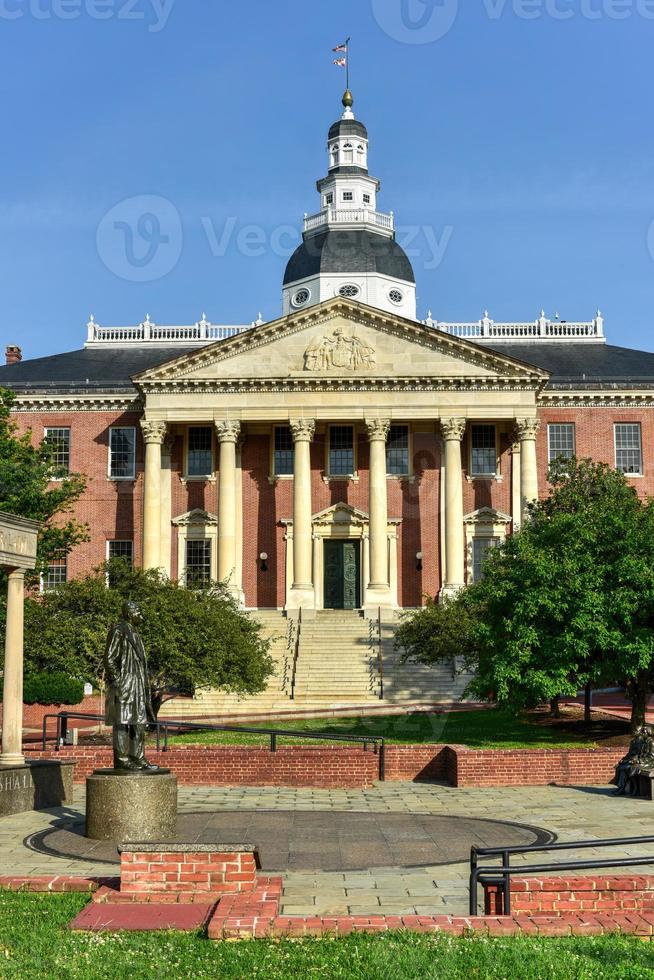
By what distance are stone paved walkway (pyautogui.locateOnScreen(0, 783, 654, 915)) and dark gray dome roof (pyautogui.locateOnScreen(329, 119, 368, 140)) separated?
2588 inches

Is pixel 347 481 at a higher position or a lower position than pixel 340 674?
higher

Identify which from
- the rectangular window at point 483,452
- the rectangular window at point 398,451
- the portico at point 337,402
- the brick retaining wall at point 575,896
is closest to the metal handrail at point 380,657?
the portico at point 337,402

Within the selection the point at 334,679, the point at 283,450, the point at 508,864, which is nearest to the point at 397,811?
the point at 508,864

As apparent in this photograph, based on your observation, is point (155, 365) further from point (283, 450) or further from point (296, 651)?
point (296, 651)

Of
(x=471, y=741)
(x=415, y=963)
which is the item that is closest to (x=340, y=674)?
(x=471, y=741)

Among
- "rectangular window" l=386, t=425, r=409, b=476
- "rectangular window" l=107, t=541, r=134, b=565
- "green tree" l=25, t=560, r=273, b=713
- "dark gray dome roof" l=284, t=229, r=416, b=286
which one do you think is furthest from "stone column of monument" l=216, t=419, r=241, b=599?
"dark gray dome roof" l=284, t=229, r=416, b=286

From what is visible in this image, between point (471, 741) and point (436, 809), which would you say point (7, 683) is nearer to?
point (436, 809)

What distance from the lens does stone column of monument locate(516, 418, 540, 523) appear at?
49.1 meters

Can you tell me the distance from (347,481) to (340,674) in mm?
12861

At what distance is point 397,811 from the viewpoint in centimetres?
1905

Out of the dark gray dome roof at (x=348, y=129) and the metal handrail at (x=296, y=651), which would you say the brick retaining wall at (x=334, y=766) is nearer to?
the metal handrail at (x=296, y=651)

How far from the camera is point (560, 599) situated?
28.4 meters

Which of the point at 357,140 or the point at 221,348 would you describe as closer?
the point at 221,348

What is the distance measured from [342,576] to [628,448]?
14.6m
